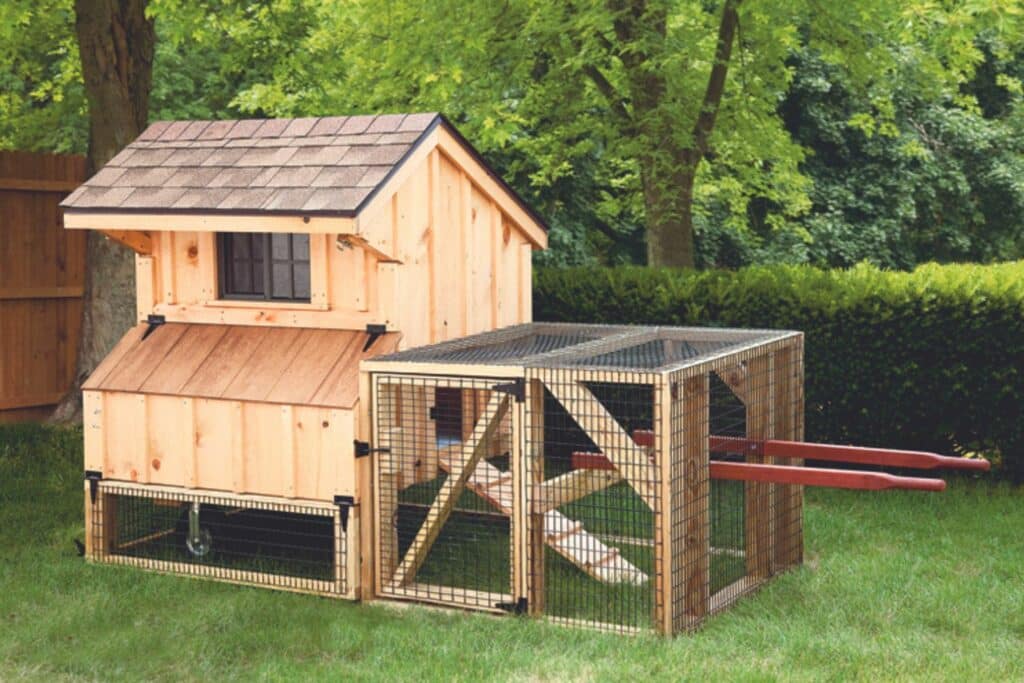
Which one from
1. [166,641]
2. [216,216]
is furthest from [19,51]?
[166,641]

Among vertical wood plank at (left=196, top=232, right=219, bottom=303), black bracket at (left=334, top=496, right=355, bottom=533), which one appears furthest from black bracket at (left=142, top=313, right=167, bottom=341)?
black bracket at (left=334, top=496, right=355, bottom=533)

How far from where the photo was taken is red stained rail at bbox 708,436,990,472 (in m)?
7.60

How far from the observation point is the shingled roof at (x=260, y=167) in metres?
8.16

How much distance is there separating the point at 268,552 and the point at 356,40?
7.12 meters

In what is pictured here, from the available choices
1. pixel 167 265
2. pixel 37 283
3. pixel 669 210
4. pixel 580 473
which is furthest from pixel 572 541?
pixel 37 283

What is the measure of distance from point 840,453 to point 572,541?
164cm

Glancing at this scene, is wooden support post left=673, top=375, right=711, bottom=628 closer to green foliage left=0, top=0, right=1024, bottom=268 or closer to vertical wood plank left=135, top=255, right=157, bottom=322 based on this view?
vertical wood plank left=135, top=255, right=157, bottom=322

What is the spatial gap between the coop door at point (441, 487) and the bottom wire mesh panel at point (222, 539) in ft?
1.12

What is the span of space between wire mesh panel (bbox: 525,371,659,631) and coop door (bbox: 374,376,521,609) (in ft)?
0.56

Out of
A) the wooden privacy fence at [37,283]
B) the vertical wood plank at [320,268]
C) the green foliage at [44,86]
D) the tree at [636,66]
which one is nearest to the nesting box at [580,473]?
the vertical wood plank at [320,268]

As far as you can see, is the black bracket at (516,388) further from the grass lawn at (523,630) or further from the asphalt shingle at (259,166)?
the asphalt shingle at (259,166)

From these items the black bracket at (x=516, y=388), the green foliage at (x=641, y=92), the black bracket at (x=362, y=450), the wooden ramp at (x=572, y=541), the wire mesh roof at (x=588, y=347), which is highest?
the green foliage at (x=641, y=92)

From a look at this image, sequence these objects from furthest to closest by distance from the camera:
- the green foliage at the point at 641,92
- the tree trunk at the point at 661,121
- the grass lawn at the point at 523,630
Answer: the tree trunk at the point at 661,121 → the green foliage at the point at 641,92 → the grass lawn at the point at 523,630

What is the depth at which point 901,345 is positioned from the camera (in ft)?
35.7
